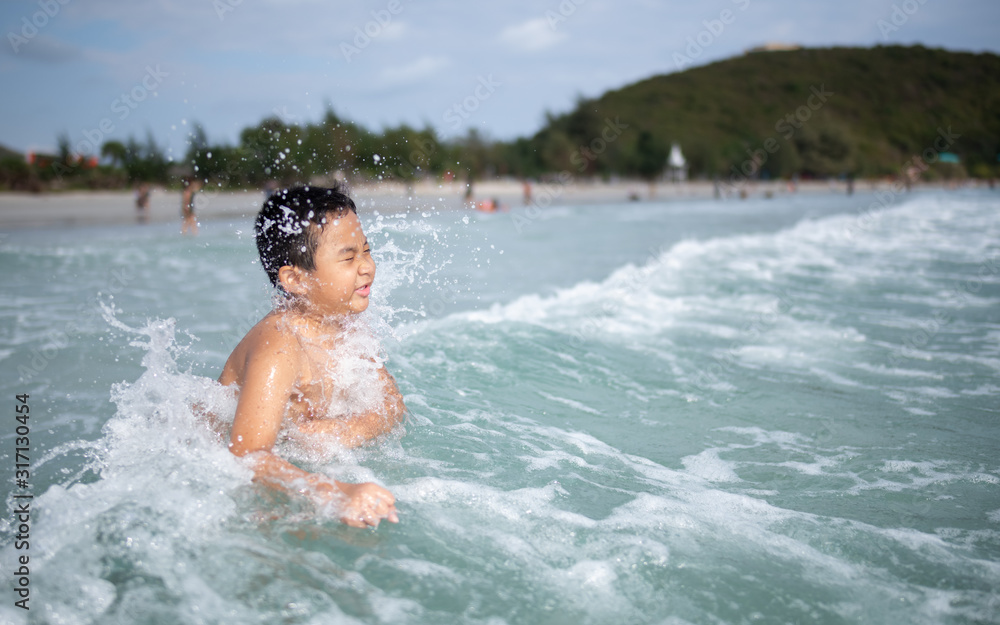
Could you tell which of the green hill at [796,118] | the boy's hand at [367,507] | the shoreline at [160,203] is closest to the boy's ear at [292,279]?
the boy's hand at [367,507]

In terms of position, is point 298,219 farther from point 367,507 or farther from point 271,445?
point 367,507

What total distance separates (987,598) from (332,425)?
2.44 metres

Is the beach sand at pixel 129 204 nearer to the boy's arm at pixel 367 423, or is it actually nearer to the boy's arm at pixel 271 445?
the boy's arm at pixel 367 423

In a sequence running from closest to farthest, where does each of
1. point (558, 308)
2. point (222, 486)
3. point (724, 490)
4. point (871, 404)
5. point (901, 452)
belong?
1. point (222, 486)
2. point (724, 490)
3. point (901, 452)
4. point (871, 404)
5. point (558, 308)

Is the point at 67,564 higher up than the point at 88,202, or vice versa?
the point at 88,202

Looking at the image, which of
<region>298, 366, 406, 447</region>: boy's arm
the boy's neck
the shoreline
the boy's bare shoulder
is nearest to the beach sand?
the shoreline

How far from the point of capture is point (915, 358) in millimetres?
5336

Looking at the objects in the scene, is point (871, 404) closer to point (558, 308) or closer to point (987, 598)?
point (987, 598)

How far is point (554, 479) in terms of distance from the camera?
2.93 metres

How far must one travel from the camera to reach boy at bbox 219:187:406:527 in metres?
2.34

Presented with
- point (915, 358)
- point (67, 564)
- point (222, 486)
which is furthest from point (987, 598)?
point (915, 358)

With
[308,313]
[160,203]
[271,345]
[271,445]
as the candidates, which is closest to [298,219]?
[308,313]

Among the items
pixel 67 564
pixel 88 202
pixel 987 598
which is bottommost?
pixel 987 598

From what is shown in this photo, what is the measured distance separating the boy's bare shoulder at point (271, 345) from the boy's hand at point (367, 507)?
58 cm
